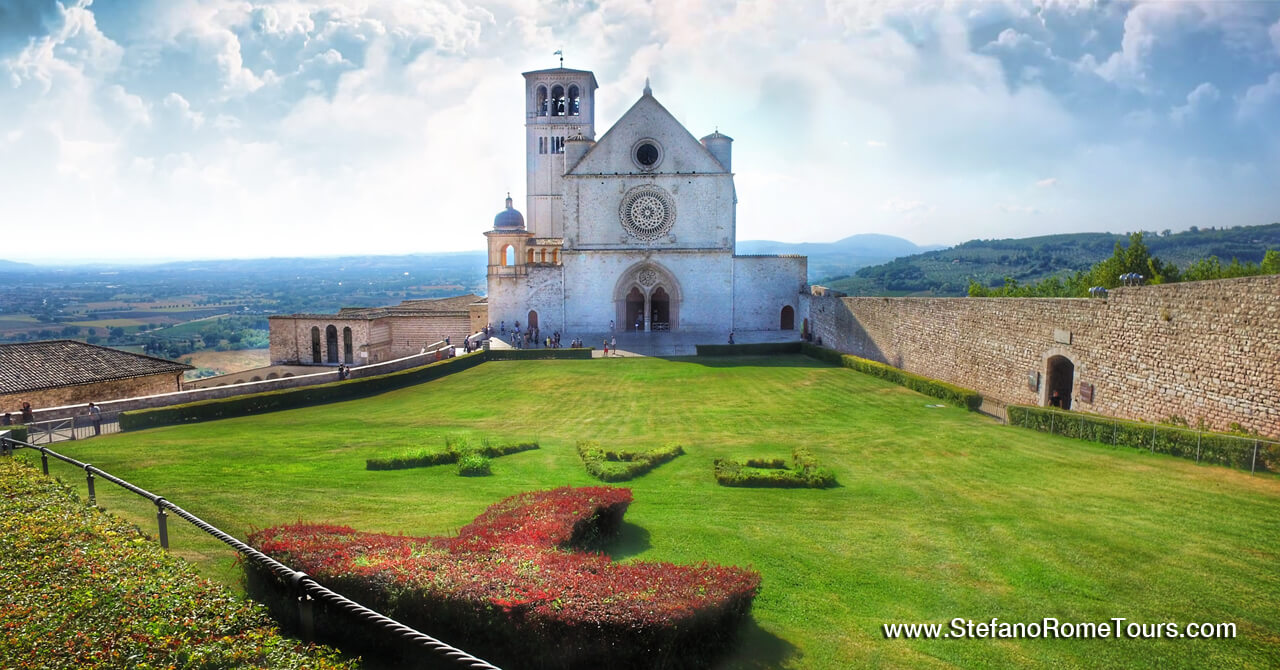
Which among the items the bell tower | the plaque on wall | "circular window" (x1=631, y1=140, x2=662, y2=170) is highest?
the bell tower

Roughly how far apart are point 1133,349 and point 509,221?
4077cm

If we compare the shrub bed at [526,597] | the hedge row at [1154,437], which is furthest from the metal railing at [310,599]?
the hedge row at [1154,437]

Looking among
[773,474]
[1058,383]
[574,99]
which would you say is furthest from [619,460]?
[574,99]

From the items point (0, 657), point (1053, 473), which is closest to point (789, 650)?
point (0, 657)

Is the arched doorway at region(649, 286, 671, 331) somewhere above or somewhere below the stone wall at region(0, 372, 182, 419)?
above

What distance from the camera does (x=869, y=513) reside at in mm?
10961

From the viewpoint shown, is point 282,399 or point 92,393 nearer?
point 282,399

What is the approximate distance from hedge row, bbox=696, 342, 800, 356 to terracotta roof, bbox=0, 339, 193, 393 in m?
23.0

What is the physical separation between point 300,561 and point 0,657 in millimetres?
2110

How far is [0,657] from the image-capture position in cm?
484

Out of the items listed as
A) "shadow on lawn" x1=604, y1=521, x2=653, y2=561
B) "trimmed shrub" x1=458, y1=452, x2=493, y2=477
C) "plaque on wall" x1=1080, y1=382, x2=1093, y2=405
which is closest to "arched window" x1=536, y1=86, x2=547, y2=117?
"plaque on wall" x1=1080, y1=382, x2=1093, y2=405

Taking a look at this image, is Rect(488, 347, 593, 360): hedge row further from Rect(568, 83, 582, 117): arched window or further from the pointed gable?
Rect(568, 83, 582, 117): arched window

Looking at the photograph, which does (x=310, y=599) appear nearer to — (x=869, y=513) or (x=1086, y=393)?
(x=869, y=513)

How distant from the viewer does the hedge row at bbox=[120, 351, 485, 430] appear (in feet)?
64.2
